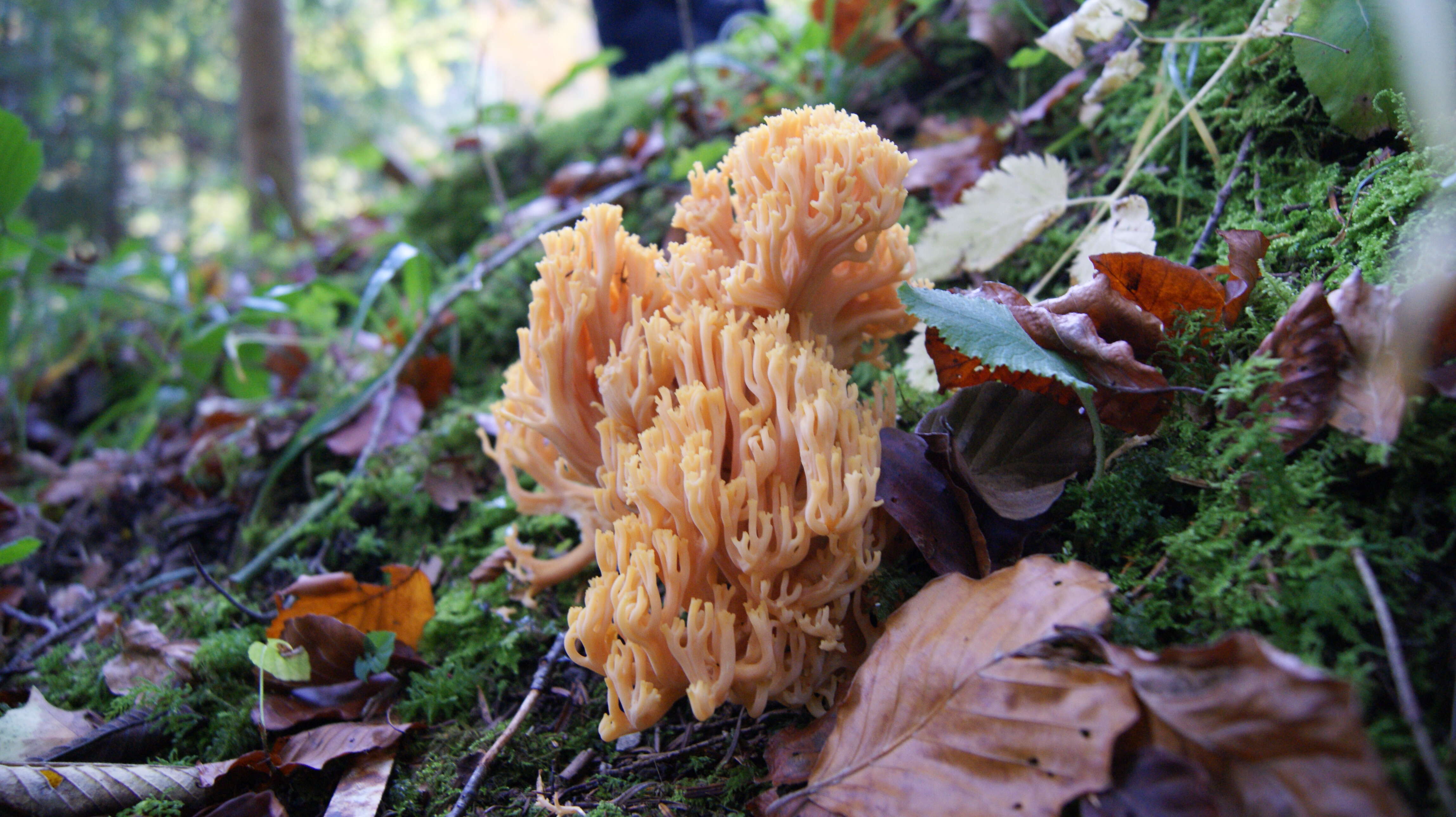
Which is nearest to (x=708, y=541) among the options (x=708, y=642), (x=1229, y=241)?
(x=708, y=642)

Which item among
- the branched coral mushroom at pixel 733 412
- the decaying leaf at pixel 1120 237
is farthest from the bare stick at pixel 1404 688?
the decaying leaf at pixel 1120 237

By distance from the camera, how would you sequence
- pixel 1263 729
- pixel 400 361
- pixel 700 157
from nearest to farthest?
1. pixel 1263 729
2. pixel 700 157
3. pixel 400 361

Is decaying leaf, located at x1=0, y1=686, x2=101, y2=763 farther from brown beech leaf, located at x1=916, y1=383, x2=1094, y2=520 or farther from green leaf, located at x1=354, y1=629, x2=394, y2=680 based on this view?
brown beech leaf, located at x1=916, y1=383, x2=1094, y2=520

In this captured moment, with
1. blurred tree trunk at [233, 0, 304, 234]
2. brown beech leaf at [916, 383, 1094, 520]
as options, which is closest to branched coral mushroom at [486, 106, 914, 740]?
brown beech leaf at [916, 383, 1094, 520]

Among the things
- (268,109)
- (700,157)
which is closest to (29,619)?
(700,157)

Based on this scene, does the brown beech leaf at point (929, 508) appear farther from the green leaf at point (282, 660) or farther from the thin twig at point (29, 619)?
the thin twig at point (29, 619)

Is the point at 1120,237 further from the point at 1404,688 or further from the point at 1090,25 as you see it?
the point at 1404,688

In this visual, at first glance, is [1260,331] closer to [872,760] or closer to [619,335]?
[872,760]
